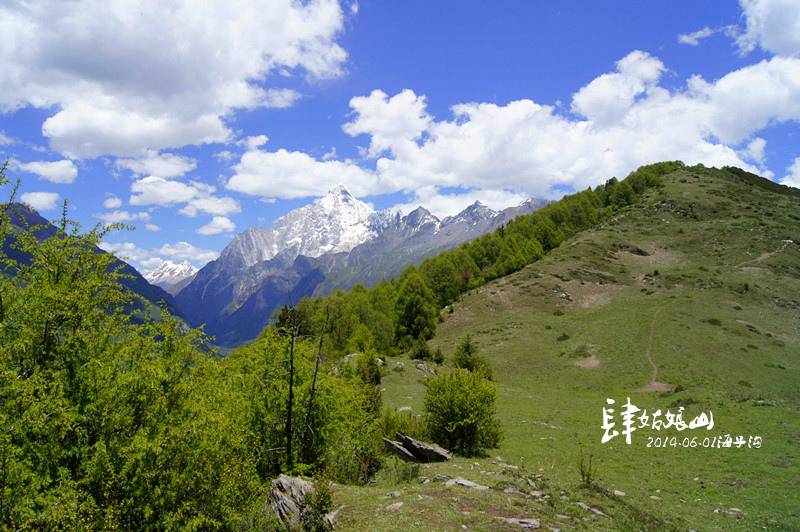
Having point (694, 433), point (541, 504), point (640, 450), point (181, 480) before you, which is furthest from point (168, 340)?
point (694, 433)

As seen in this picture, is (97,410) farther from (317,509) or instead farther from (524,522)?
(524,522)

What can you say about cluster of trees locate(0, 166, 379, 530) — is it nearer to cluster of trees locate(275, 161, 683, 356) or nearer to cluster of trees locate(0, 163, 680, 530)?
cluster of trees locate(0, 163, 680, 530)

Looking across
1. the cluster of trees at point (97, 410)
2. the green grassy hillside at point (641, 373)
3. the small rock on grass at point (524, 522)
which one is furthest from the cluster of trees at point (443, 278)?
the small rock on grass at point (524, 522)

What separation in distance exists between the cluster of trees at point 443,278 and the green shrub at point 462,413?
1232 centimetres

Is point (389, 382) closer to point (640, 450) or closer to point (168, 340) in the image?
point (640, 450)

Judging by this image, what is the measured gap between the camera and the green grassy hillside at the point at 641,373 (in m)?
12.8

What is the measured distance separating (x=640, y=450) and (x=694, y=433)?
5162 millimetres

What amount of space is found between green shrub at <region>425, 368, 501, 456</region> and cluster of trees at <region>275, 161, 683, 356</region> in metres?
12.3

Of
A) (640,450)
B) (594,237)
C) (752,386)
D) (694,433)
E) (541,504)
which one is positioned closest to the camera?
(541,504)

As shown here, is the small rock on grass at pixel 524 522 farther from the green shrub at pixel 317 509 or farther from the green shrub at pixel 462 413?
the green shrub at pixel 462 413

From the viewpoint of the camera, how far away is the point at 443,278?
90062 millimetres

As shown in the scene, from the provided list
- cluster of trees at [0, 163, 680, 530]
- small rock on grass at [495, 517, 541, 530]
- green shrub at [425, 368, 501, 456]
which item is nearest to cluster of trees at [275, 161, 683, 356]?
green shrub at [425, 368, 501, 456]

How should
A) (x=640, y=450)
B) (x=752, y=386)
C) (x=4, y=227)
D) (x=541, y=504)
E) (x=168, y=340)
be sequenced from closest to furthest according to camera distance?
(x=4, y=227), (x=168, y=340), (x=541, y=504), (x=640, y=450), (x=752, y=386)

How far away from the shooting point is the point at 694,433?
23594 mm
